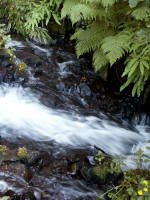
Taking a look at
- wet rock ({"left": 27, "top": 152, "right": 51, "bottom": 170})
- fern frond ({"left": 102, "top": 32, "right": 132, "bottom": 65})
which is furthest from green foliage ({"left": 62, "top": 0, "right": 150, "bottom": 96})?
wet rock ({"left": 27, "top": 152, "right": 51, "bottom": 170})

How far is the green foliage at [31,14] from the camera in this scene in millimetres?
6898

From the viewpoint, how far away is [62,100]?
17.2 feet

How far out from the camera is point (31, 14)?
23.1 ft

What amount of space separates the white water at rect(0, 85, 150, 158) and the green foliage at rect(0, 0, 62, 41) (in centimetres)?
242

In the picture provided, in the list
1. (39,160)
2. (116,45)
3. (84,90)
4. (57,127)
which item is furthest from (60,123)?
(116,45)

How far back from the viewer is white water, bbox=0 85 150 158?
14.0ft

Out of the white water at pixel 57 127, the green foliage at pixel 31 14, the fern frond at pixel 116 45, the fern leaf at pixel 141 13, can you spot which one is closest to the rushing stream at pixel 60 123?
the white water at pixel 57 127

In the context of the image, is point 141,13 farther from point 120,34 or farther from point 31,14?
point 31,14

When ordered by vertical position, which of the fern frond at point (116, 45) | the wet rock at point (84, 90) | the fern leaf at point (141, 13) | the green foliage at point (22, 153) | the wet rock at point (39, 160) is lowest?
the wet rock at point (39, 160)

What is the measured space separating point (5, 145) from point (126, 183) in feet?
5.99

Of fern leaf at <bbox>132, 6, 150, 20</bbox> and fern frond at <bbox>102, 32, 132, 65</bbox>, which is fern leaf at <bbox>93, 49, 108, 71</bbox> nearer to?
fern frond at <bbox>102, 32, 132, 65</bbox>

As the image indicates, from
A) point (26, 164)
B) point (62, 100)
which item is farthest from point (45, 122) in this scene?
point (26, 164)

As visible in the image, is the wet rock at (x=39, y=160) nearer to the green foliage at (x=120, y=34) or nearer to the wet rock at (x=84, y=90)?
the green foliage at (x=120, y=34)

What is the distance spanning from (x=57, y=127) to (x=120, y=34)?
6.46ft
